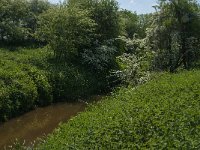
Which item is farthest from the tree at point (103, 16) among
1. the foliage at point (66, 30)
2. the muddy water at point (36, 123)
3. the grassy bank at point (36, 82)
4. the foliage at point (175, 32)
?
the muddy water at point (36, 123)

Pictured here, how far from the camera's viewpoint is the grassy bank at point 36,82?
87.9ft

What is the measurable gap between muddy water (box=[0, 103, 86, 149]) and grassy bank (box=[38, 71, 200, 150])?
5.07 meters

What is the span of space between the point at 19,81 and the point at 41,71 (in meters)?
3.48

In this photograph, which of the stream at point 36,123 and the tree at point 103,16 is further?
the tree at point 103,16

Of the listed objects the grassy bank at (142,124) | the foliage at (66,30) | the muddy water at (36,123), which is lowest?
the muddy water at (36,123)

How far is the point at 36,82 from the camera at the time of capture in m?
29.9

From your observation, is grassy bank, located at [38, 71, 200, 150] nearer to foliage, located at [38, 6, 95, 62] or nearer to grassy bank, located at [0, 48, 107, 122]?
grassy bank, located at [0, 48, 107, 122]

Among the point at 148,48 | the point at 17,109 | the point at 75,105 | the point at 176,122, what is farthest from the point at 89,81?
the point at 176,122

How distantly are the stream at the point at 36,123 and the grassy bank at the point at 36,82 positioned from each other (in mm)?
554

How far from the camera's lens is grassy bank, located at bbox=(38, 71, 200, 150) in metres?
13.9

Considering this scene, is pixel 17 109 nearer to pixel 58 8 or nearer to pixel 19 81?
pixel 19 81

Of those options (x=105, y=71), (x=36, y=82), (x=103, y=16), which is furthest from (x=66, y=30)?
(x=36, y=82)

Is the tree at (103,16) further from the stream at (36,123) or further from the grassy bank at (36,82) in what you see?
the stream at (36,123)

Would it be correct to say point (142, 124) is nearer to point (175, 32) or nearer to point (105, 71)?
point (175, 32)
